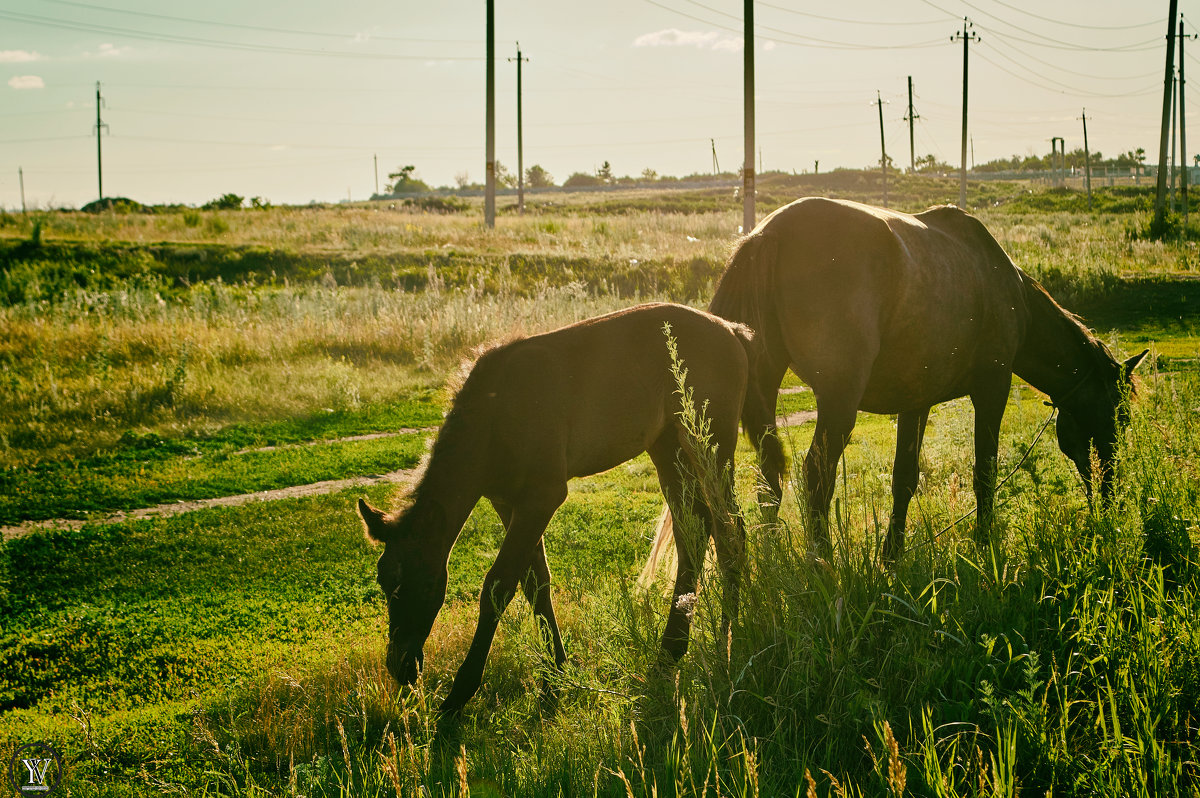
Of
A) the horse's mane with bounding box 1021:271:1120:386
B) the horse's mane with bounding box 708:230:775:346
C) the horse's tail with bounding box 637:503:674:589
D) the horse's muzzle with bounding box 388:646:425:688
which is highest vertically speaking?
the horse's mane with bounding box 708:230:775:346

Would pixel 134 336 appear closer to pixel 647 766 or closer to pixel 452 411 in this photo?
pixel 452 411

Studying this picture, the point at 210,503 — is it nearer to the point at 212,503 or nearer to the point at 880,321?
the point at 212,503

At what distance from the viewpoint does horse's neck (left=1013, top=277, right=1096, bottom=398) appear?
7.45 m

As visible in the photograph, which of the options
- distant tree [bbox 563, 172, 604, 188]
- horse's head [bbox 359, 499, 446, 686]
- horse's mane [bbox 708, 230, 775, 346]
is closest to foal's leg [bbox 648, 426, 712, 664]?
horse's mane [bbox 708, 230, 775, 346]

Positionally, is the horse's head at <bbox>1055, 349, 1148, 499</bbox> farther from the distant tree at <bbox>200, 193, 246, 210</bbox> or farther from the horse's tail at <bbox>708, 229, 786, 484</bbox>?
the distant tree at <bbox>200, 193, 246, 210</bbox>

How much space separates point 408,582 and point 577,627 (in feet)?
5.25

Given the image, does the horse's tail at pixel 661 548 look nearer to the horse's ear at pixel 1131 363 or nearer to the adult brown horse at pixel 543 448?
the adult brown horse at pixel 543 448

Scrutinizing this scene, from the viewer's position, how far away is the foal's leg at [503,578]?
4.59 m

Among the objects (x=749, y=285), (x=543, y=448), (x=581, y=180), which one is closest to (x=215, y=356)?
(x=749, y=285)

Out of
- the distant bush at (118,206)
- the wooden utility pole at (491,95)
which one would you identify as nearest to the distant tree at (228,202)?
the distant bush at (118,206)

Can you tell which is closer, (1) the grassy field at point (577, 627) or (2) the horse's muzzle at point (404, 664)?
(1) the grassy field at point (577, 627)

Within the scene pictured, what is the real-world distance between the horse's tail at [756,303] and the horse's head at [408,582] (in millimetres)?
2374

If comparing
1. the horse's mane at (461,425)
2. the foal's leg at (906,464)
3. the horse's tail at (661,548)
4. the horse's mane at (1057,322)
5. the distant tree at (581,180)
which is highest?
the distant tree at (581,180)

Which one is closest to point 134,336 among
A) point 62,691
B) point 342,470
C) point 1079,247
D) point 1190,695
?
A: point 342,470
